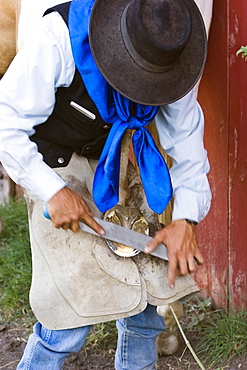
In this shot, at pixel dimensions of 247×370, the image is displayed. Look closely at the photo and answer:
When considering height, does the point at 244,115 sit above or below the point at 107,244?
above

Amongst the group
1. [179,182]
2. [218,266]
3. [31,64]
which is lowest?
[218,266]

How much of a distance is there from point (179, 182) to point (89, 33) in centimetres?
76

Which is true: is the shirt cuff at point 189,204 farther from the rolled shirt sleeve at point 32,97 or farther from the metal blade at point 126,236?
the rolled shirt sleeve at point 32,97

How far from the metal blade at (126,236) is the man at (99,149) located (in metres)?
0.04

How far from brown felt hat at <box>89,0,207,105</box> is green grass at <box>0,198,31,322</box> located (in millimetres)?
2124

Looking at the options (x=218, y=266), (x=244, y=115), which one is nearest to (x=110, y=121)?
(x=244, y=115)

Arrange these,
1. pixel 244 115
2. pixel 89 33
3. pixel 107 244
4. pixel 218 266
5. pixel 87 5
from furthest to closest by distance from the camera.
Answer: pixel 218 266 → pixel 244 115 → pixel 107 244 → pixel 87 5 → pixel 89 33

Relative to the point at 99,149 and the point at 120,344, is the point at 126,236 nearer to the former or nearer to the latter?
the point at 99,149

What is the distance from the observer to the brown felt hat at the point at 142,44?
2.22m

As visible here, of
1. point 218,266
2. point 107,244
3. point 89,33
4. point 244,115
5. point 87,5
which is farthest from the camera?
point 218,266

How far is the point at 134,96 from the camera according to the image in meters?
2.30

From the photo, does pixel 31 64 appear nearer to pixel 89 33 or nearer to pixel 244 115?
pixel 89 33

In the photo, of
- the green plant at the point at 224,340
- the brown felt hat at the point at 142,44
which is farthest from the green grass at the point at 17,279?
the brown felt hat at the point at 142,44

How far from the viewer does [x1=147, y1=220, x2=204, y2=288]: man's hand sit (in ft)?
8.26
